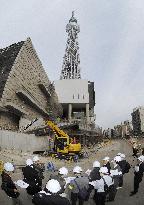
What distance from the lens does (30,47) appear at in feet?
196

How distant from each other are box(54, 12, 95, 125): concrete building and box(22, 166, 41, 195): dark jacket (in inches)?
2595

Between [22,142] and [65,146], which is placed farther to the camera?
[22,142]

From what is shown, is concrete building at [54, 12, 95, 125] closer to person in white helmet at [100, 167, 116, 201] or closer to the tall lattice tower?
the tall lattice tower

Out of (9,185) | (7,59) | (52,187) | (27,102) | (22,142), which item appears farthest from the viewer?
(27,102)

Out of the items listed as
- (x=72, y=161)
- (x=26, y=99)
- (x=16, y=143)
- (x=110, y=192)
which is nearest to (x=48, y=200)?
(x=110, y=192)

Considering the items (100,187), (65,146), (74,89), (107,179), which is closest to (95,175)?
(100,187)

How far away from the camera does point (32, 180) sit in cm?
1103

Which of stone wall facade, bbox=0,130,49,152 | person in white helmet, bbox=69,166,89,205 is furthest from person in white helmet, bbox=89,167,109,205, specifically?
stone wall facade, bbox=0,130,49,152

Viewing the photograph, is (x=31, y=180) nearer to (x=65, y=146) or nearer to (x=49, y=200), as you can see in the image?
(x=49, y=200)

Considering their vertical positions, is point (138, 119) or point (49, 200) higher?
point (138, 119)

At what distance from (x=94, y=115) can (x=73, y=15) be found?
44.5 meters

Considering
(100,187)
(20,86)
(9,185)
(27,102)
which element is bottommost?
(100,187)

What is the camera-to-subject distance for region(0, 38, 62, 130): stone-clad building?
48.5 m

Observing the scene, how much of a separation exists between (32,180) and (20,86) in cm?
4192
